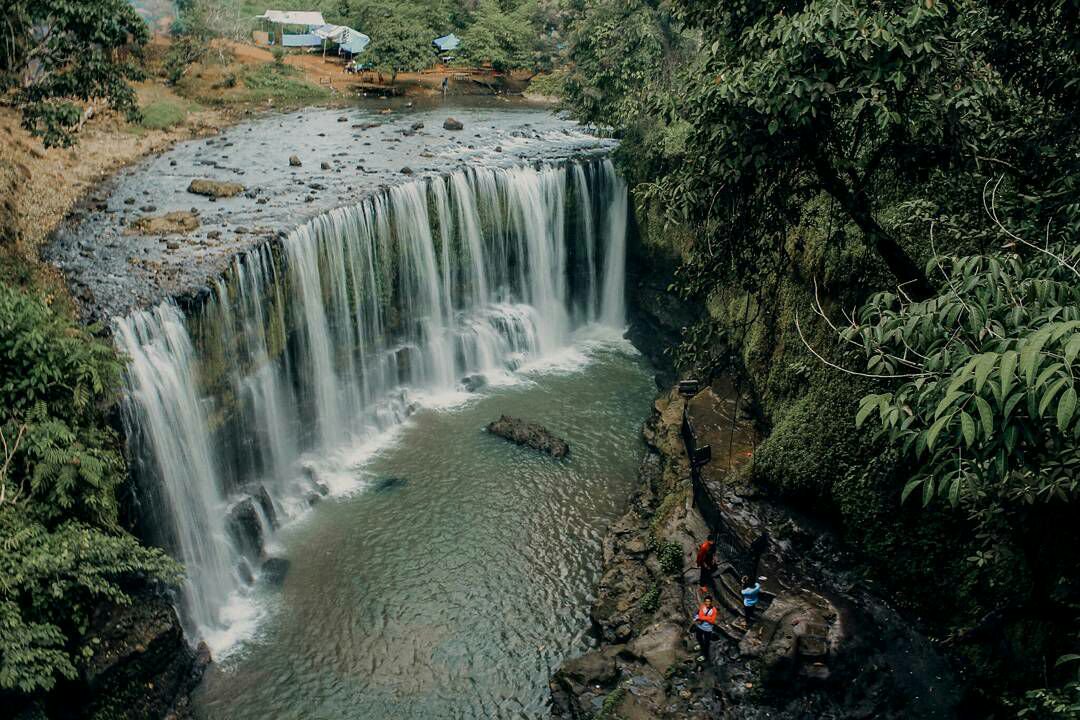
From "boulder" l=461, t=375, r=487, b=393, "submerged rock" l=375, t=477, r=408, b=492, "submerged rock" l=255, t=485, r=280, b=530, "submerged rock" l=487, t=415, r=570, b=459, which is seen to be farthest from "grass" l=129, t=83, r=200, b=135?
"submerged rock" l=487, t=415, r=570, b=459

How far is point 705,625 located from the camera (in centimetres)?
1252

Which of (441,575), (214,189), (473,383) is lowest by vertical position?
(441,575)

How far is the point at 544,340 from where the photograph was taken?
88.5ft

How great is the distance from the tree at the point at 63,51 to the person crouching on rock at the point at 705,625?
53.1ft

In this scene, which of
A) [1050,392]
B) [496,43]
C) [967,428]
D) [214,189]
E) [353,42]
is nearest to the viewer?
[1050,392]

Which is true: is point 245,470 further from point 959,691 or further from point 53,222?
point 959,691

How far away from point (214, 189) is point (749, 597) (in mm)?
19968

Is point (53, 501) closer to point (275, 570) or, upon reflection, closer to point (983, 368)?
point (275, 570)

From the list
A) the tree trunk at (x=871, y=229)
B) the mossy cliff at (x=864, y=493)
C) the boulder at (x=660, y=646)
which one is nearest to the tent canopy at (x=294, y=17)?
the mossy cliff at (x=864, y=493)

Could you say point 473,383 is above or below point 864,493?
below

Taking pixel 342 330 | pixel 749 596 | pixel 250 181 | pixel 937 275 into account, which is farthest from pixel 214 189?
pixel 937 275

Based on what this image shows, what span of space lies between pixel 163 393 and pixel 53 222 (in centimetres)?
910

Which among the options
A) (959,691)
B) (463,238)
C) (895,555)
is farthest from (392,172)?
(959,691)

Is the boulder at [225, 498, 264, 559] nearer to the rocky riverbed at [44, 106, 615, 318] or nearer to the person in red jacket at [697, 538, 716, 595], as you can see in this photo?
the rocky riverbed at [44, 106, 615, 318]
